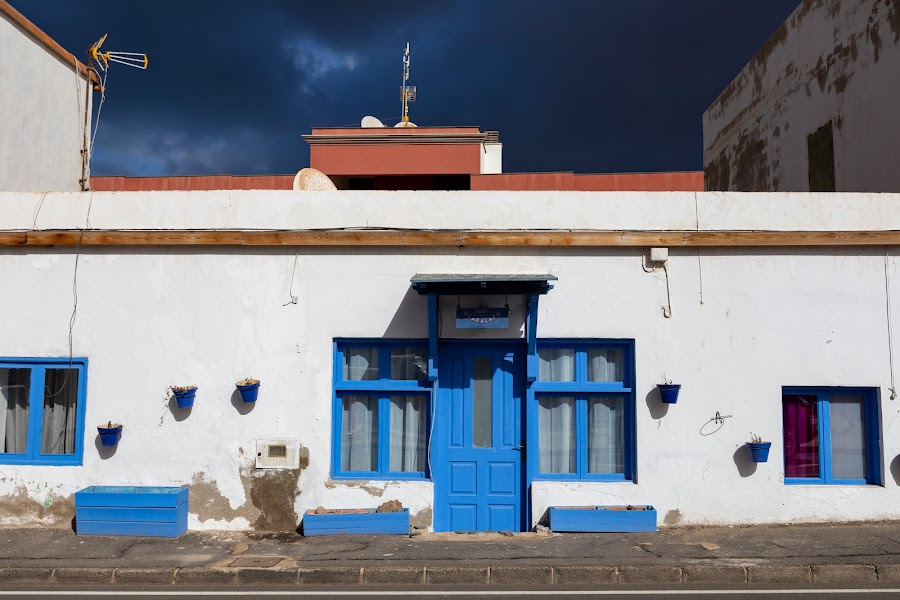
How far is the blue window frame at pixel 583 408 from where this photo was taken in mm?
8945

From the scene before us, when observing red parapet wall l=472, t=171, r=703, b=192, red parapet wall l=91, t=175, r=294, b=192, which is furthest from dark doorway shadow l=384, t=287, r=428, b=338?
red parapet wall l=91, t=175, r=294, b=192

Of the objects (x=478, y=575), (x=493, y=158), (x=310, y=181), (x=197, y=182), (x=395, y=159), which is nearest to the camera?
(x=478, y=575)

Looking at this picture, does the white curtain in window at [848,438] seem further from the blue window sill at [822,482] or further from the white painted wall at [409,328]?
the white painted wall at [409,328]

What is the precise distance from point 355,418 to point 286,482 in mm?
1123

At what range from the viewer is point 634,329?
8820 mm

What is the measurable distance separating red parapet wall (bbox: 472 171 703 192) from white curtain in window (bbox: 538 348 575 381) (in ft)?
33.7

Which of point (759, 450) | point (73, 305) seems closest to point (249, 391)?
point (73, 305)

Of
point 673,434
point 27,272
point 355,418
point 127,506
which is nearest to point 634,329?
point 673,434

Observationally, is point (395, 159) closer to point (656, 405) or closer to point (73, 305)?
point (73, 305)

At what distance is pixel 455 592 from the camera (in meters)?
6.79

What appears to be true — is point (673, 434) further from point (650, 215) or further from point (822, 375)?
point (650, 215)

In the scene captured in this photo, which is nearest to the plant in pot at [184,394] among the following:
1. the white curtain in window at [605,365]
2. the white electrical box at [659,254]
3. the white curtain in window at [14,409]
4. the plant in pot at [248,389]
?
the plant in pot at [248,389]

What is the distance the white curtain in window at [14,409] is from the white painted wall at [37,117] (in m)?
3.85

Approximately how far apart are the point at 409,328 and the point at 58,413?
179 inches
